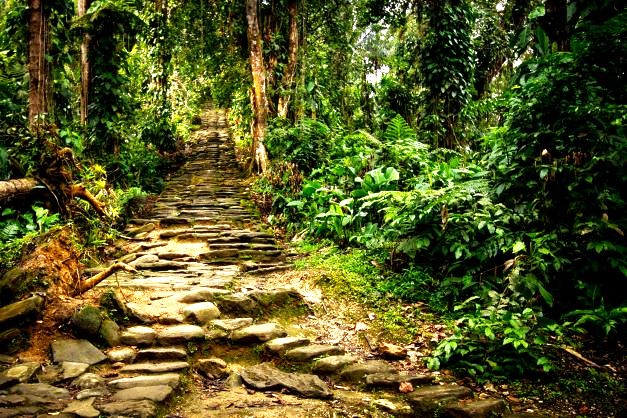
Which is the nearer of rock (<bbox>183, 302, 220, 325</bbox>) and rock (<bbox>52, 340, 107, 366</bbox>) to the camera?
rock (<bbox>52, 340, 107, 366</bbox>)

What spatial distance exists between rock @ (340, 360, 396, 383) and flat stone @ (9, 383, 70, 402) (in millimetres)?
1832

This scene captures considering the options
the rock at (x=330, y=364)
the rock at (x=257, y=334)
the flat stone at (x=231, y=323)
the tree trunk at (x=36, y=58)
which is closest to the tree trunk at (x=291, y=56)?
the tree trunk at (x=36, y=58)

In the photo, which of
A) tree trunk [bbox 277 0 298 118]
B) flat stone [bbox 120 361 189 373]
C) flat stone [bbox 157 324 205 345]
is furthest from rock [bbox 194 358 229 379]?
tree trunk [bbox 277 0 298 118]

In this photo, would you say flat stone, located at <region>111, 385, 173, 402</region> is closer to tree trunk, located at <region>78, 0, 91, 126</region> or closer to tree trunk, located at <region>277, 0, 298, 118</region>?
tree trunk, located at <region>78, 0, 91, 126</region>

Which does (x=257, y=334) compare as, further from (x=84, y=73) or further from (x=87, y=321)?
(x=84, y=73)

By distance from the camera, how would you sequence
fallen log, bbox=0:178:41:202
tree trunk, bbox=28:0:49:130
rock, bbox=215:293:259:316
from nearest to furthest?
rock, bbox=215:293:259:316
fallen log, bbox=0:178:41:202
tree trunk, bbox=28:0:49:130

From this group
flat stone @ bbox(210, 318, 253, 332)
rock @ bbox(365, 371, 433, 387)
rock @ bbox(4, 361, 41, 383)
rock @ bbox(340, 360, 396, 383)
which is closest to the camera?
rock @ bbox(4, 361, 41, 383)

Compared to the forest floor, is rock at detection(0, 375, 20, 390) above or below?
above

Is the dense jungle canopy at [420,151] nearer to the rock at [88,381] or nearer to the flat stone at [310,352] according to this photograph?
the flat stone at [310,352]

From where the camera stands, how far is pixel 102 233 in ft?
20.1

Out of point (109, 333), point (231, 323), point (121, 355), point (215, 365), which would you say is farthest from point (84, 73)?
point (215, 365)

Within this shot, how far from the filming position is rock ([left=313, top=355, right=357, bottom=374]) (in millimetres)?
3320


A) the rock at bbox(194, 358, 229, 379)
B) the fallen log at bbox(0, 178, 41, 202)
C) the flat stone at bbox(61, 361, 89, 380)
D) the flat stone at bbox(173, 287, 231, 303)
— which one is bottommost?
the rock at bbox(194, 358, 229, 379)

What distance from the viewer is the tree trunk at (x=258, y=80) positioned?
1024 centimetres
